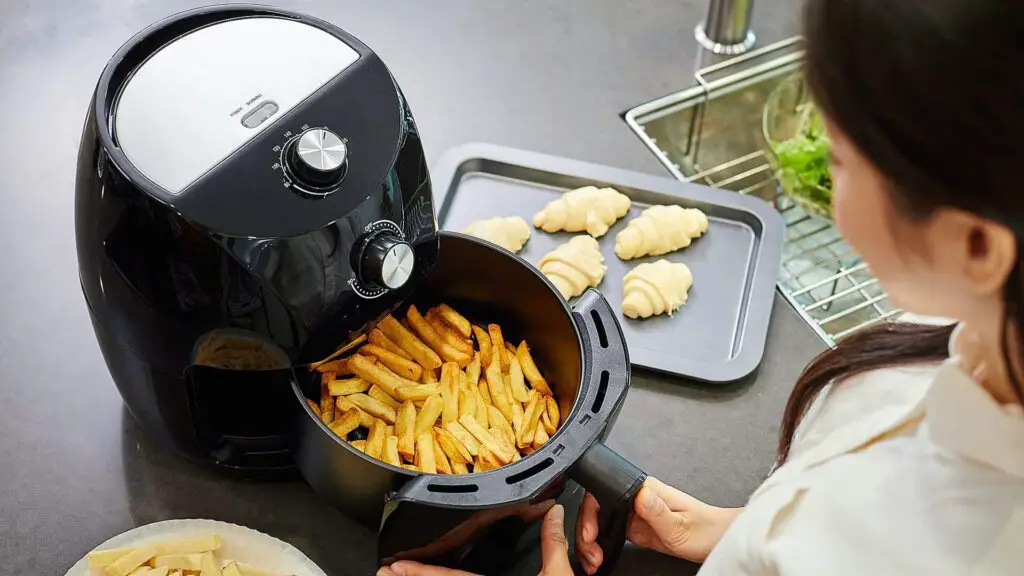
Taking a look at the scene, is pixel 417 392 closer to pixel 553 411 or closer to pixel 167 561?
pixel 553 411

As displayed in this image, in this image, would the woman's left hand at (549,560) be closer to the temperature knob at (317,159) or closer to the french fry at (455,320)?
the french fry at (455,320)

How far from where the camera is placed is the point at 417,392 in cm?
91

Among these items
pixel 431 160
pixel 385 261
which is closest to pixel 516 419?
pixel 385 261

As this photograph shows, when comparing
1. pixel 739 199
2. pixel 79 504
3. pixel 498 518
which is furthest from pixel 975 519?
pixel 79 504

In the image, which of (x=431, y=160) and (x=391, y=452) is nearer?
(x=391, y=452)

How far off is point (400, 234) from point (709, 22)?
0.79m

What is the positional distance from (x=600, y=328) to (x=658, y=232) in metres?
0.27

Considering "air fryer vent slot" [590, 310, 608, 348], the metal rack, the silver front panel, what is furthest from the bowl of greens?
the silver front panel

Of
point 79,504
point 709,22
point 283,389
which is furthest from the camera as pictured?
point 709,22

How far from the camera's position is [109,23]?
144 cm

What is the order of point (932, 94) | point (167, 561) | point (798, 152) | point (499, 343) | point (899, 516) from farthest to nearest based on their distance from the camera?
point (798, 152) → point (499, 343) → point (167, 561) → point (899, 516) → point (932, 94)

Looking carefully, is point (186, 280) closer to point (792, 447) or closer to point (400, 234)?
point (400, 234)

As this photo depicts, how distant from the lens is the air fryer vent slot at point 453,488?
773 mm

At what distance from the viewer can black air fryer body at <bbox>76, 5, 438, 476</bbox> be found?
2.43 feet
